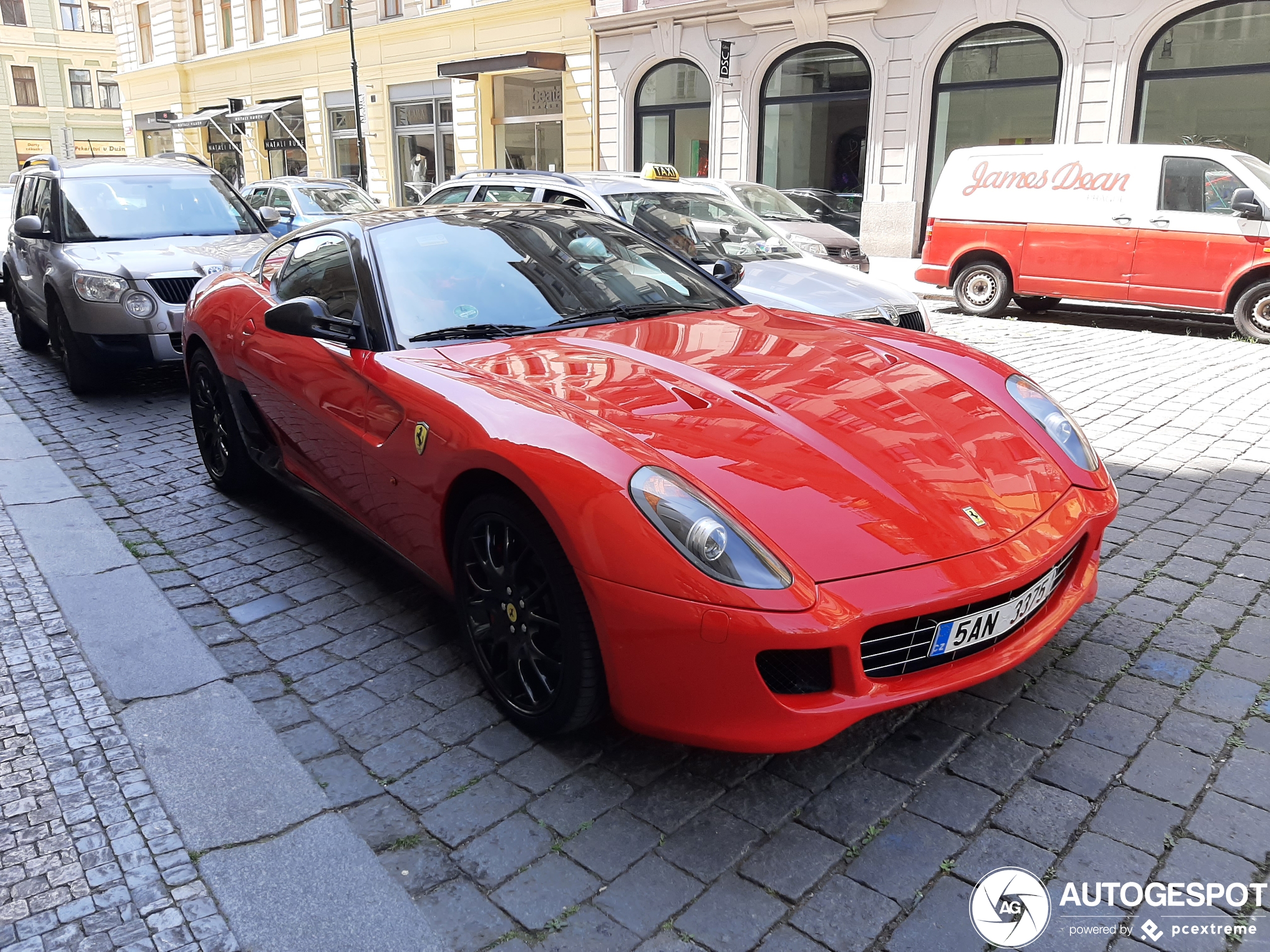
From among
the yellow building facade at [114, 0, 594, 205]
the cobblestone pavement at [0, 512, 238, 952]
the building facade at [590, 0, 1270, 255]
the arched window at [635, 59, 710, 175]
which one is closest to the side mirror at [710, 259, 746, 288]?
the cobblestone pavement at [0, 512, 238, 952]

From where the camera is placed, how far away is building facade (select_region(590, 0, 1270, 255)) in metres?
14.9

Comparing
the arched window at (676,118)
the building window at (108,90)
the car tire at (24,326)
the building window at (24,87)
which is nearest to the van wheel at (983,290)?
the car tire at (24,326)

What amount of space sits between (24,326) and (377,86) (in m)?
20.5

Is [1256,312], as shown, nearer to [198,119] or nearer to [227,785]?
[227,785]

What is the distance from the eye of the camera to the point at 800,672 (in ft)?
7.90

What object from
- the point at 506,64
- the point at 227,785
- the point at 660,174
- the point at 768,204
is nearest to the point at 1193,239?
the point at 768,204

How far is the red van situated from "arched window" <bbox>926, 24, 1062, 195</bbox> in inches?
219

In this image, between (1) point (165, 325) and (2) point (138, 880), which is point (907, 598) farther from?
(1) point (165, 325)

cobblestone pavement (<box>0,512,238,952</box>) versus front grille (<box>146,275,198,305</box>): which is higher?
front grille (<box>146,275,198,305</box>)

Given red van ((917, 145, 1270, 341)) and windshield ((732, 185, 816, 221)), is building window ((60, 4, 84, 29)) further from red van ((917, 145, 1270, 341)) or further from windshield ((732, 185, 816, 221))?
red van ((917, 145, 1270, 341))

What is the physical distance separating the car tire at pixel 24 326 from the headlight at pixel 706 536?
8.82m

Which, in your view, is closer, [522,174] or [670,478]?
[670,478]

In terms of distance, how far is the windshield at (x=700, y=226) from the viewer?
8453 mm

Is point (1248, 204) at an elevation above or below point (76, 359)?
above
